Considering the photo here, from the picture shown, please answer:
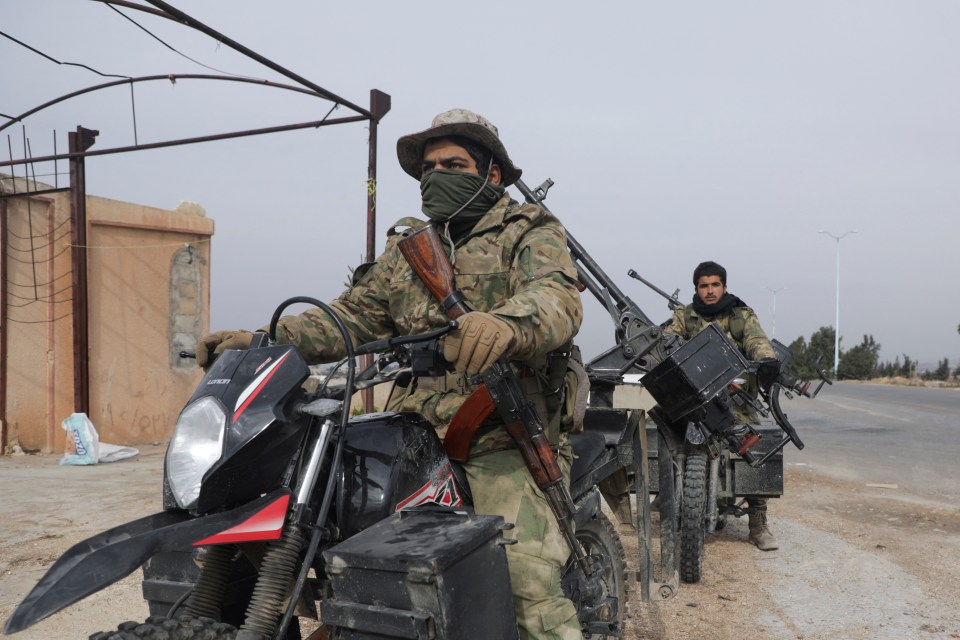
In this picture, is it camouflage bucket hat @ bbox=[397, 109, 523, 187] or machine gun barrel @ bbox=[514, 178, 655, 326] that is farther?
machine gun barrel @ bbox=[514, 178, 655, 326]

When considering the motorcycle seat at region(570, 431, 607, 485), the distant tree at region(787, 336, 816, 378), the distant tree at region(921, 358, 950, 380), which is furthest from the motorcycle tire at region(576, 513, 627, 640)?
the distant tree at region(921, 358, 950, 380)

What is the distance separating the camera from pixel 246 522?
1.65 m

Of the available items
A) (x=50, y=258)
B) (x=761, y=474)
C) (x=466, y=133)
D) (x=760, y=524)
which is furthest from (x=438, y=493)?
(x=50, y=258)

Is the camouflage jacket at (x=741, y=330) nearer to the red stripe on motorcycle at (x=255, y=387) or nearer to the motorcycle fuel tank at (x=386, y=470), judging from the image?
the motorcycle fuel tank at (x=386, y=470)

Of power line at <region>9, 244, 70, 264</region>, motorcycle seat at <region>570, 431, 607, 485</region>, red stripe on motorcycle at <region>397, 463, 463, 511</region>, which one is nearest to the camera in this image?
red stripe on motorcycle at <region>397, 463, 463, 511</region>

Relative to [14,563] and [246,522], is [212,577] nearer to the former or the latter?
[246,522]

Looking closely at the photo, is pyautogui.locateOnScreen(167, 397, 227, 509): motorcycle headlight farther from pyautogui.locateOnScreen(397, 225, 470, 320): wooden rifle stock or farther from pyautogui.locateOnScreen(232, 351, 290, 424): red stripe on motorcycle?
pyautogui.locateOnScreen(397, 225, 470, 320): wooden rifle stock

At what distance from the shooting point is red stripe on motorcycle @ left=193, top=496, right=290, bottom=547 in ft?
5.30

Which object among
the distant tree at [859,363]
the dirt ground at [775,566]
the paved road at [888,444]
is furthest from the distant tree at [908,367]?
the dirt ground at [775,566]

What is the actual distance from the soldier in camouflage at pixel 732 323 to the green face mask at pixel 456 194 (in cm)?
386

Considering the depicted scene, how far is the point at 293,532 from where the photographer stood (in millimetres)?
1690

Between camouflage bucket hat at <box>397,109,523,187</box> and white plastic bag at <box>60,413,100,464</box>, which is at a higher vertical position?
camouflage bucket hat at <box>397,109,523,187</box>

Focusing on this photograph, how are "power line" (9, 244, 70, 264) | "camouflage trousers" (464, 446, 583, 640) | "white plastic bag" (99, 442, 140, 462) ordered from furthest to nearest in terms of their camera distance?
"power line" (9, 244, 70, 264) < "white plastic bag" (99, 442, 140, 462) < "camouflage trousers" (464, 446, 583, 640)

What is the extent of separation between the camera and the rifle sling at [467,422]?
245cm
